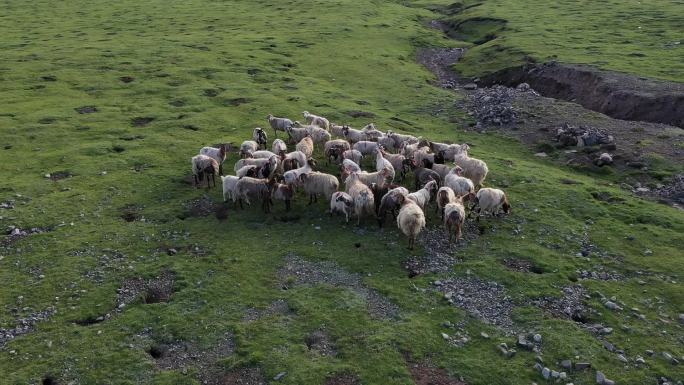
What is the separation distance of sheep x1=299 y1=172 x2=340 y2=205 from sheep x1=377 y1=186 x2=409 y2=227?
242 cm

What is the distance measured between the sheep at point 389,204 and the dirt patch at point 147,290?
810 centimetres

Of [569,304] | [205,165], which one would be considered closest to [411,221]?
[569,304]

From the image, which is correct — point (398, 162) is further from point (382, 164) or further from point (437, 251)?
point (437, 251)

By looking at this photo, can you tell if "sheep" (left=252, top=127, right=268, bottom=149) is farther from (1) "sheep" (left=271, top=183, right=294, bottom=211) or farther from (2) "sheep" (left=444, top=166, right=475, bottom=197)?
(2) "sheep" (left=444, top=166, right=475, bottom=197)

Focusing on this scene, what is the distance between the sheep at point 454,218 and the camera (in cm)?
1900

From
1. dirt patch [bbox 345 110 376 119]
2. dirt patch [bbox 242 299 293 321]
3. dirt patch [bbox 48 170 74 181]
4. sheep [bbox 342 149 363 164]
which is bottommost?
dirt patch [bbox 242 299 293 321]

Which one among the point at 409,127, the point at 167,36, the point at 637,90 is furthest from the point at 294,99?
the point at 167,36

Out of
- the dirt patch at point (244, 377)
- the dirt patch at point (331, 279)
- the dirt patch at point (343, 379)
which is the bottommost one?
the dirt patch at point (244, 377)

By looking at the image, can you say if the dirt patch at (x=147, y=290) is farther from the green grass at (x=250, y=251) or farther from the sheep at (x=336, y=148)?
the sheep at (x=336, y=148)

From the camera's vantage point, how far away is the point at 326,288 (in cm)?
1695

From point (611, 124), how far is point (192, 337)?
29.1m

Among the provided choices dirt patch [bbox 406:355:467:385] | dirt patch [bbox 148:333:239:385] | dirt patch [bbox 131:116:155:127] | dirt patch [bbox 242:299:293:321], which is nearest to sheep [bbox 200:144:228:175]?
dirt patch [bbox 131:116:155:127]

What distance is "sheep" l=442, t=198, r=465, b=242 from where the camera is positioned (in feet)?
62.3

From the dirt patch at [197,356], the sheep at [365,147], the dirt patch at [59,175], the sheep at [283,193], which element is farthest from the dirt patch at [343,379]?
the dirt patch at [59,175]
